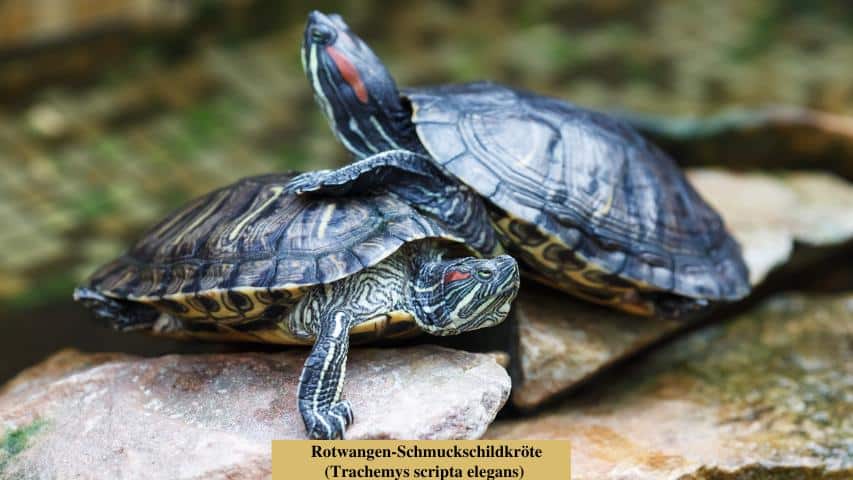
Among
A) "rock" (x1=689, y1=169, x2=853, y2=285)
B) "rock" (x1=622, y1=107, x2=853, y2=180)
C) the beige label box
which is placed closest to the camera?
the beige label box

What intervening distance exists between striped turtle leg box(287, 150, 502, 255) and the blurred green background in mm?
2804

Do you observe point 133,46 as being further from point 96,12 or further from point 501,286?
point 501,286

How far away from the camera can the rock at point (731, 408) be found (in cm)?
266

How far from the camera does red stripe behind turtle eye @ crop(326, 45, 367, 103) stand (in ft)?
9.61

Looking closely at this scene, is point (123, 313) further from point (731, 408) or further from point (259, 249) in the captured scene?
point (731, 408)

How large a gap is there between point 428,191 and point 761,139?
3021 millimetres

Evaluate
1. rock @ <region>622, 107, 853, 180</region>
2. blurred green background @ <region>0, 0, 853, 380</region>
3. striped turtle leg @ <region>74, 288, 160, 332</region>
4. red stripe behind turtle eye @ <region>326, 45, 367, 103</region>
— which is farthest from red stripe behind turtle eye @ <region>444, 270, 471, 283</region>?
blurred green background @ <region>0, 0, 853, 380</region>

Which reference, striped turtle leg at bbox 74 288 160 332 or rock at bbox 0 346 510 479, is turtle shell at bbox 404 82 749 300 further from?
striped turtle leg at bbox 74 288 160 332

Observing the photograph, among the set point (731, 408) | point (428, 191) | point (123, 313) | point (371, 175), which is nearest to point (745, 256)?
point (731, 408)

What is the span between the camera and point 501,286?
237cm

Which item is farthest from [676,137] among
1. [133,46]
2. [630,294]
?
[133,46]

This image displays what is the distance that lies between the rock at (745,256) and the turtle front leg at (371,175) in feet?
2.41

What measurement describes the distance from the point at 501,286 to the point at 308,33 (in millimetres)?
1279

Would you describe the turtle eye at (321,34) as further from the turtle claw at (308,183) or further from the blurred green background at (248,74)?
the blurred green background at (248,74)
